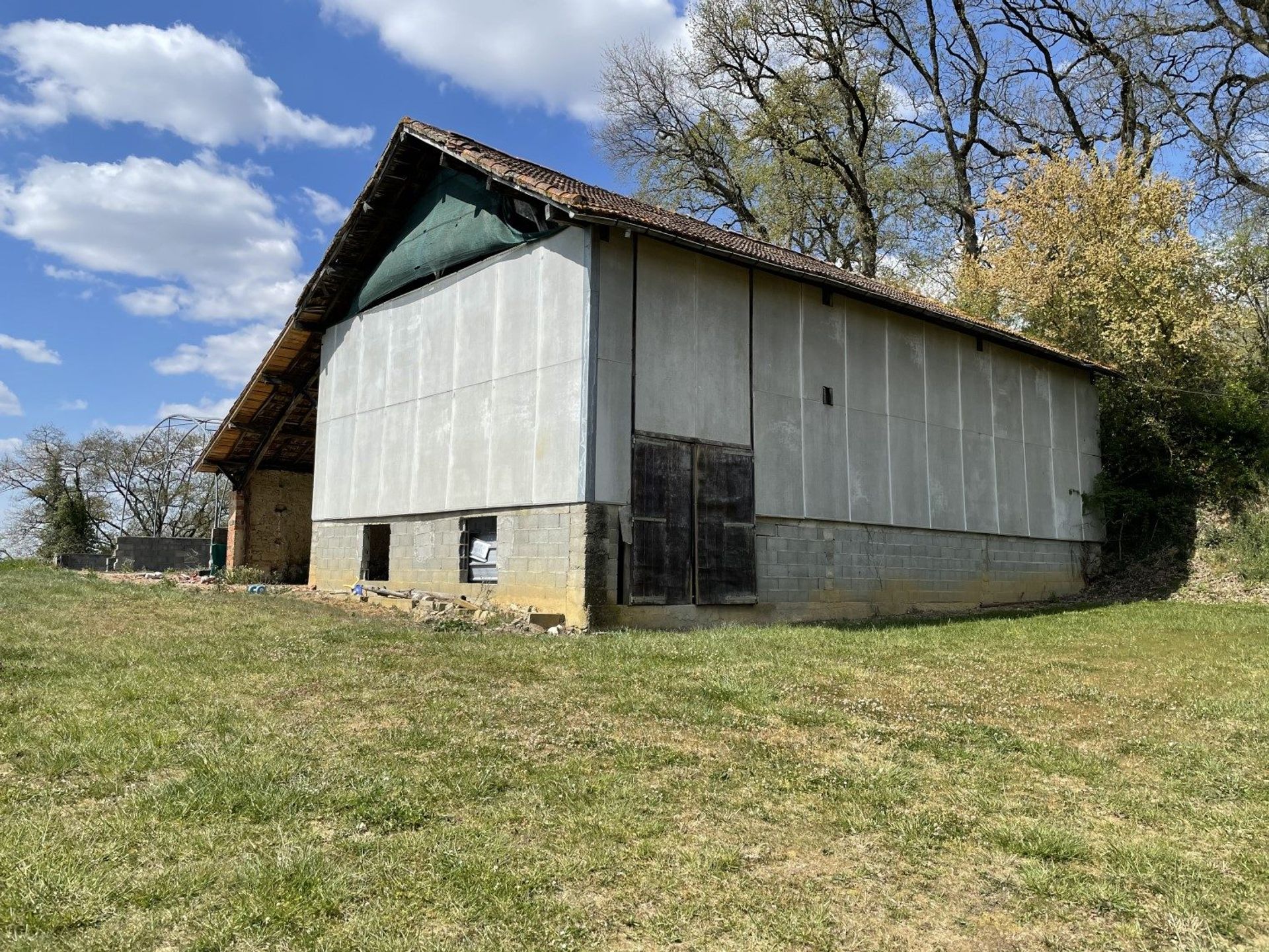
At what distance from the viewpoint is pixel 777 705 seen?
712 centimetres

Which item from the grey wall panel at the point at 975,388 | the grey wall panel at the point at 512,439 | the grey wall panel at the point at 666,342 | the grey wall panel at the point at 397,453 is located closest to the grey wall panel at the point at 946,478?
the grey wall panel at the point at 975,388

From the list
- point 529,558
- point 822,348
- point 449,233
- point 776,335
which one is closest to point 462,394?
point 449,233

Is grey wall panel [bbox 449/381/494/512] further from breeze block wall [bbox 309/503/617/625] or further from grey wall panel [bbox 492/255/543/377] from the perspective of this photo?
grey wall panel [bbox 492/255/543/377]

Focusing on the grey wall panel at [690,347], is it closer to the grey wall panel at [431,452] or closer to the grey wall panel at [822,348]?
the grey wall panel at [822,348]

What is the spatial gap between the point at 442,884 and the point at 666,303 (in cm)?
1008

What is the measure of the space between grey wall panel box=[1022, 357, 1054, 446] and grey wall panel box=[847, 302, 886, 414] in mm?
4692

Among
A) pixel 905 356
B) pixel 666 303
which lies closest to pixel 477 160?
pixel 666 303

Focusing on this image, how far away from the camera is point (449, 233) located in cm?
1501

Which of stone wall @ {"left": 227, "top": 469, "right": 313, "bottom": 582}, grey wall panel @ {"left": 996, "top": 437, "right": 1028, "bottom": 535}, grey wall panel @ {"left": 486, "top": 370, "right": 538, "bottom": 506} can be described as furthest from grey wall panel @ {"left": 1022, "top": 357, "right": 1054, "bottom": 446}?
stone wall @ {"left": 227, "top": 469, "right": 313, "bottom": 582}

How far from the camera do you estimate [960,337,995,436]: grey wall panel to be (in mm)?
17250

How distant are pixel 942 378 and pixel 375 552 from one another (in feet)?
35.5

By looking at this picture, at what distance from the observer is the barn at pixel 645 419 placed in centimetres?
1228

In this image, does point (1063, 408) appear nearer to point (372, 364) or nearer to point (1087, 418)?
point (1087, 418)

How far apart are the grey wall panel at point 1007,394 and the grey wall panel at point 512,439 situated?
961 cm
